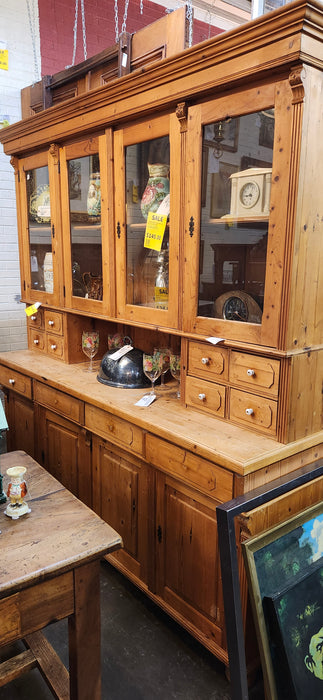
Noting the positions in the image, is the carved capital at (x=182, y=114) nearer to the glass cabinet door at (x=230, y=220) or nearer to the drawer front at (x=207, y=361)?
the glass cabinet door at (x=230, y=220)

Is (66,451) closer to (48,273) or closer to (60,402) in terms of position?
(60,402)

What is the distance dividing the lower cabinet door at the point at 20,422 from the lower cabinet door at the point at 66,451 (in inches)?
4.2

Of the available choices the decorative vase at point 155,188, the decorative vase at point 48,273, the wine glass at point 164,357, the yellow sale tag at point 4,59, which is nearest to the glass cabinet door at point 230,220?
the decorative vase at point 155,188

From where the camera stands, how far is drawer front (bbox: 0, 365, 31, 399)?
9.23 ft

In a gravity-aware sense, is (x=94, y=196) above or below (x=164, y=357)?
above

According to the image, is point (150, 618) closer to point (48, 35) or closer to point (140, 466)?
point (140, 466)

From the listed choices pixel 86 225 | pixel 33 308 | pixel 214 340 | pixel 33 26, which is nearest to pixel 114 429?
pixel 214 340

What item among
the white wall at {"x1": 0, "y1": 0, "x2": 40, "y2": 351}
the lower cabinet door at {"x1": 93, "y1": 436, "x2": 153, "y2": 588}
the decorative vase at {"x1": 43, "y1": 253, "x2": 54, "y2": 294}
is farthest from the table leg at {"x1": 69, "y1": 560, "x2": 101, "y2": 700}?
the white wall at {"x1": 0, "y1": 0, "x2": 40, "y2": 351}

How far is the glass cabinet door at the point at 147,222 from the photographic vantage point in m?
1.95

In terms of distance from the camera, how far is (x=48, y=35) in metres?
3.36

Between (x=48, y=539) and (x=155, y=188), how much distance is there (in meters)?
1.47

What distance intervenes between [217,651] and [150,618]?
45 centimetres

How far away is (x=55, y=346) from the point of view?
115 inches

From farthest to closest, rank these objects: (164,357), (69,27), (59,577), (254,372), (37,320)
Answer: (69,27) < (37,320) < (164,357) < (254,372) < (59,577)
